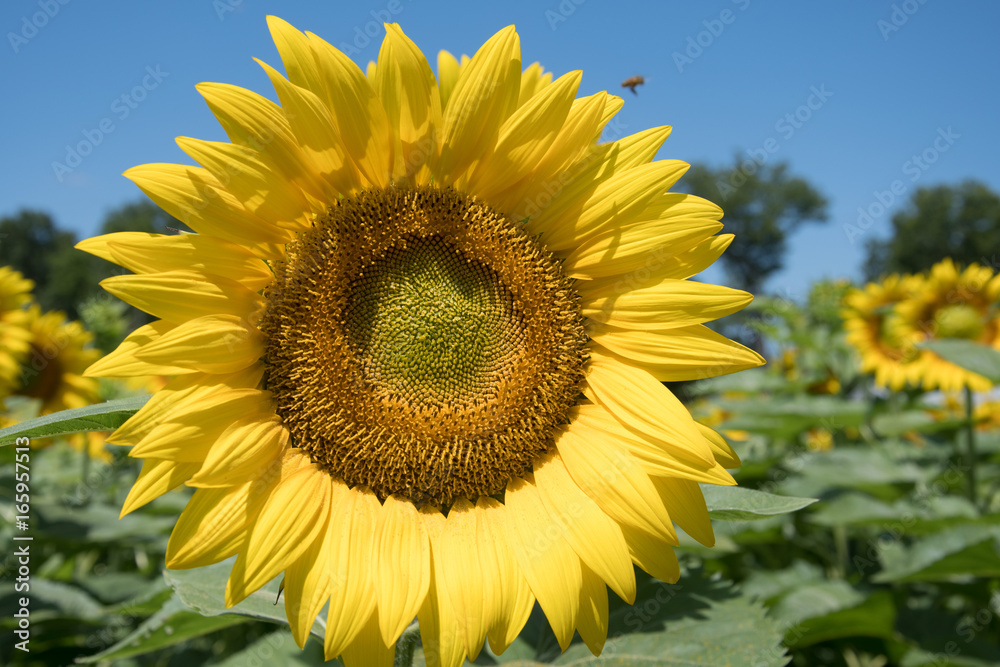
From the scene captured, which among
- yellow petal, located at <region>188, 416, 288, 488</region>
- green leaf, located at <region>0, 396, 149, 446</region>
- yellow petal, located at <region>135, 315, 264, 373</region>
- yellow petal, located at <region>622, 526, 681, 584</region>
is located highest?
yellow petal, located at <region>135, 315, 264, 373</region>

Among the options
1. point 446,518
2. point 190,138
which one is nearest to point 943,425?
point 446,518

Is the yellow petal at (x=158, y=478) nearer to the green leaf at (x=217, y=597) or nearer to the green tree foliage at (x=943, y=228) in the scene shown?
the green leaf at (x=217, y=597)

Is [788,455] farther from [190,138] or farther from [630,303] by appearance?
[190,138]

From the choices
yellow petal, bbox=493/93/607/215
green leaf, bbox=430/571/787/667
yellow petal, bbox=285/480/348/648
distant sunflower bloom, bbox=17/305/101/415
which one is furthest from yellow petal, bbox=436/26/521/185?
distant sunflower bloom, bbox=17/305/101/415

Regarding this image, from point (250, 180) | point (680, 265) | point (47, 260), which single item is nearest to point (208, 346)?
point (250, 180)

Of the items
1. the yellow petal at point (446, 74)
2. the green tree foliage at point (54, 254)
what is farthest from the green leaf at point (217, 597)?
the green tree foliage at point (54, 254)

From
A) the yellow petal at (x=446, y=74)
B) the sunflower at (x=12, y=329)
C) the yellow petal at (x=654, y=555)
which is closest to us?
the yellow petal at (x=654, y=555)

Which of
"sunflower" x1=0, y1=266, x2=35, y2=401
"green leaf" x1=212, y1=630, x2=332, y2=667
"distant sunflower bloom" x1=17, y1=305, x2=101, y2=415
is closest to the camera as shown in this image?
"green leaf" x1=212, y1=630, x2=332, y2=667

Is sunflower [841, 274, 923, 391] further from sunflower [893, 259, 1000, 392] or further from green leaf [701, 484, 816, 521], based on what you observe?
green leaf [701, 484, 816, 521]
